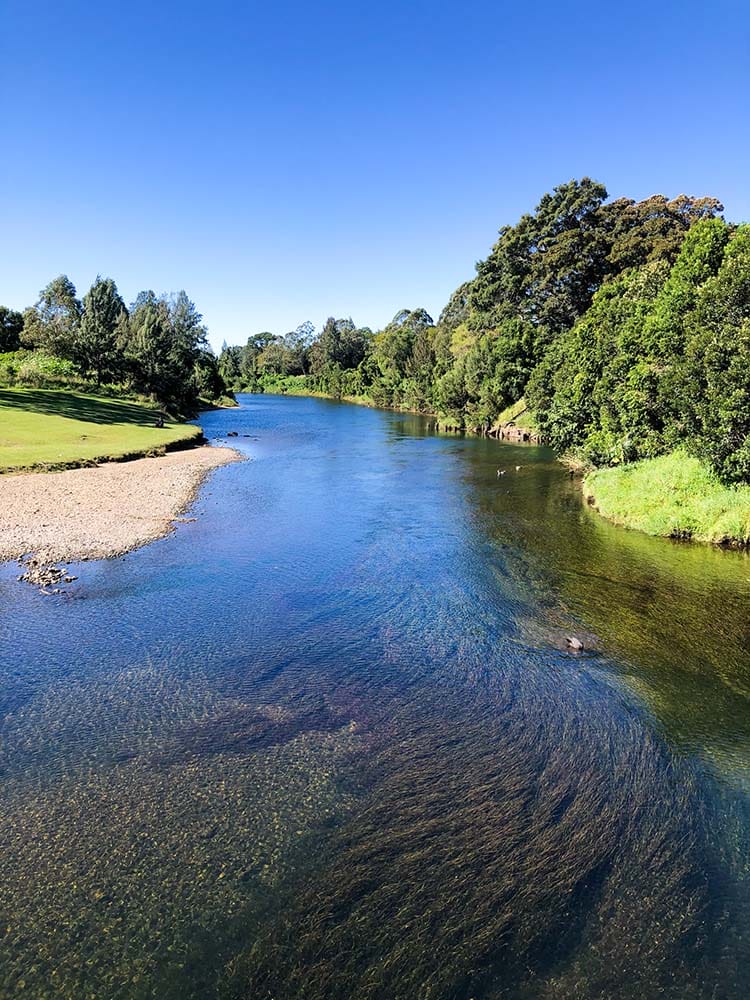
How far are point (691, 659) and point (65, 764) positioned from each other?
14.1m

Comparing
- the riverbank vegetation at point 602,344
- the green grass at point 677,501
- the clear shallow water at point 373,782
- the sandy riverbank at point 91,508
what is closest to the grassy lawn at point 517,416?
the riverbank vegetation at point 602,344

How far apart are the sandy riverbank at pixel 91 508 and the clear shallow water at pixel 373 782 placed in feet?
8.36

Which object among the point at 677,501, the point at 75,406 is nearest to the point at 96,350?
the point at 75,406

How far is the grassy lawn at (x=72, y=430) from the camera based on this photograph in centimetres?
3671

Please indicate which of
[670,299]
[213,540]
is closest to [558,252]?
[670,299]

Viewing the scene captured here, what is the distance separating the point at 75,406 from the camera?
189 ft

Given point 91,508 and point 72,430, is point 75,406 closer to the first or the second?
point 72,430

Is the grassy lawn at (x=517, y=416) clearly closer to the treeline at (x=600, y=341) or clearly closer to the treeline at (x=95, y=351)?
the treeline at (x=600, y=341)

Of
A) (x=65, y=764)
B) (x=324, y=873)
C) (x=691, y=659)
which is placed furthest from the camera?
(x=691, y=659)

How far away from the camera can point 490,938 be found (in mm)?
7195

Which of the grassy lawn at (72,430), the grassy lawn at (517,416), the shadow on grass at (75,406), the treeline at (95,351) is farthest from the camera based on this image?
the treeline at (95,351)

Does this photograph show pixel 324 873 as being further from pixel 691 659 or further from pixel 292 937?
pixel 691 659

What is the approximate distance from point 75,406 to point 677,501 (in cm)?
5428

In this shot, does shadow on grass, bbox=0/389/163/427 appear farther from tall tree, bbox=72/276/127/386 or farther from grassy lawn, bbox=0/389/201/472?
tall tree, bbox=72/276/127/386
